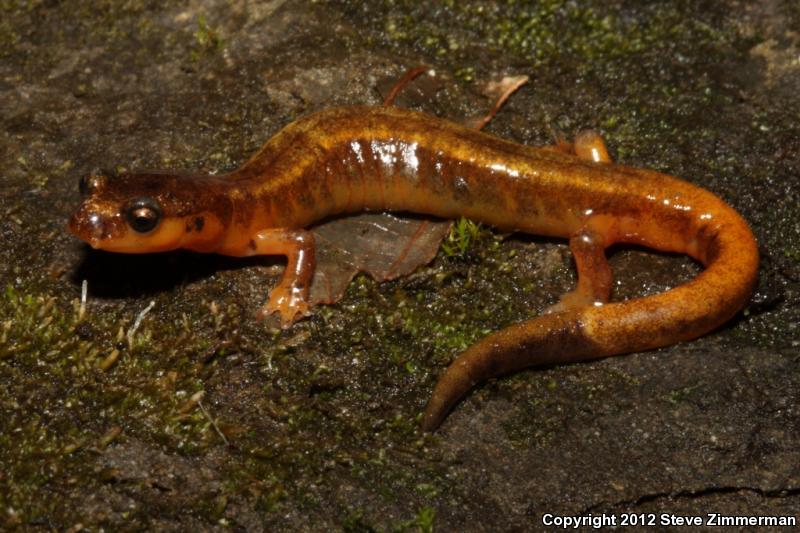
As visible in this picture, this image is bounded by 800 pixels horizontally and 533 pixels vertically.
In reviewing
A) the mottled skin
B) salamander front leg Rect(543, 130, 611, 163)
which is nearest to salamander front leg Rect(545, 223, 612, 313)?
the mottled skin

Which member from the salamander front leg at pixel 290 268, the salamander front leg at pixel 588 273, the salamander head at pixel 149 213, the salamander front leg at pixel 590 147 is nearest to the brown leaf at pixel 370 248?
the salamander front leg at pixel 290 268

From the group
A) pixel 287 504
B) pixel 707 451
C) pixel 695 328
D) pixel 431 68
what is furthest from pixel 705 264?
pixel 287 504

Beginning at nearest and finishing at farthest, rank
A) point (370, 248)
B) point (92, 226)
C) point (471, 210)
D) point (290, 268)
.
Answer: point (92, 226) < point (290, 268) < point (370, 248) < point (471, 210)

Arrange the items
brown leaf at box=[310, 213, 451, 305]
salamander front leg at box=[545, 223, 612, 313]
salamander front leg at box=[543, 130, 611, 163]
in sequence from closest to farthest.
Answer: salamander front leg at box=[545, 223, 612, 313], brown leaf at box=[310, 213, 451, 305], salamander front leg at box=[543, 130, 611, 163]

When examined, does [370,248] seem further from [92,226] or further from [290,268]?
[92,226]

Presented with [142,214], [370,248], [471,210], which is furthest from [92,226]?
[471,210]

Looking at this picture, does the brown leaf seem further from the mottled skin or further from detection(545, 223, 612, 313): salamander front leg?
detection(545, 223, 612, 313): salamander front leg

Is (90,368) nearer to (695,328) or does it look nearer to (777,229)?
(695,328)
